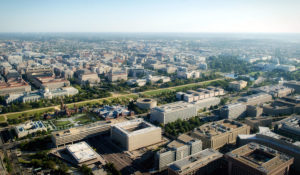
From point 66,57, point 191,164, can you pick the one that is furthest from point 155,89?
point 66,57

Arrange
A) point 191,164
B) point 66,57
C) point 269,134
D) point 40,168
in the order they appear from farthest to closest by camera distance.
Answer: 1. point 66,57
2. point 269,134
3. point 40,168
4. point 191,164

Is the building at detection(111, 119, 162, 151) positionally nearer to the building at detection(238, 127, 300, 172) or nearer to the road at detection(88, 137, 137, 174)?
the road at detection(88, 137, 137, 174)

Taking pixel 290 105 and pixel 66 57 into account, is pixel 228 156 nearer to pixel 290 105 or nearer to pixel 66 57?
pixel 290 105

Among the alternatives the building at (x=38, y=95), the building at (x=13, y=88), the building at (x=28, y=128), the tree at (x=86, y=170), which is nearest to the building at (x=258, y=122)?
the tree at (x=86, y=170)

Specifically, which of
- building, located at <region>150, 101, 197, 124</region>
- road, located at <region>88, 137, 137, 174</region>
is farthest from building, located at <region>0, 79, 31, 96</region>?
building, located at <region>150, 101, 197, 124</region>

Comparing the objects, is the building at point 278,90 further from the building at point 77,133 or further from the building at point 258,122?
the building at point 77,133

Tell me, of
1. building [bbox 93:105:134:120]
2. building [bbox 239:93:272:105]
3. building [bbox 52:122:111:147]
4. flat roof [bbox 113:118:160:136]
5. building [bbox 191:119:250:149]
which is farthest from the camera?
building [bbox 239:93:272:105]
